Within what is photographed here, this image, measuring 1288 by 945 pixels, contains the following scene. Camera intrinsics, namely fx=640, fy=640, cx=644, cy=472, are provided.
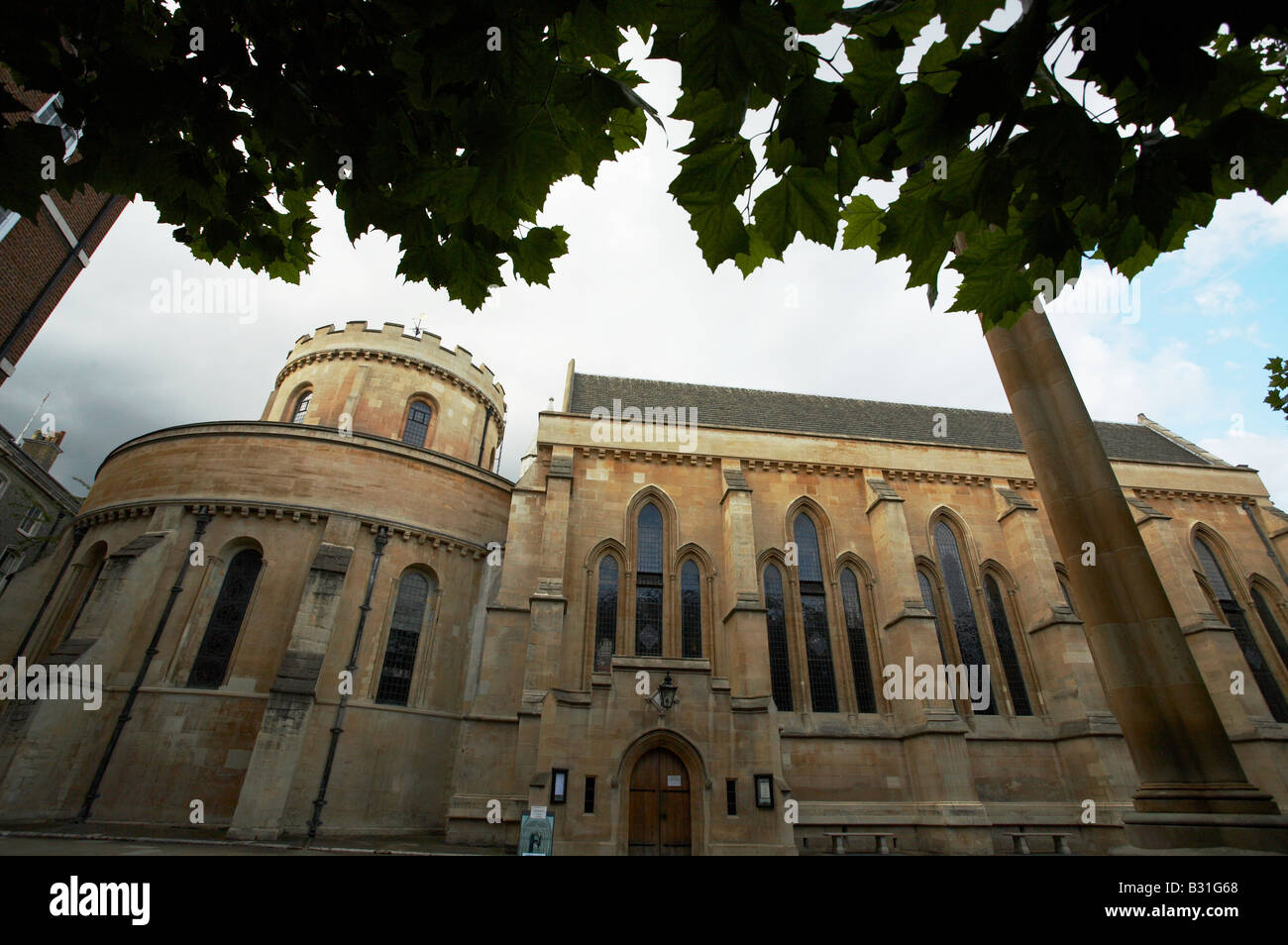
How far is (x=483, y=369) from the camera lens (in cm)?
2673

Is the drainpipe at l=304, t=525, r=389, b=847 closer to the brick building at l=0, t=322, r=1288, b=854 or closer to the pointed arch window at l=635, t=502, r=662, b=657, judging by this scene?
the brick building at l=0, t=322, r=1288, b=854

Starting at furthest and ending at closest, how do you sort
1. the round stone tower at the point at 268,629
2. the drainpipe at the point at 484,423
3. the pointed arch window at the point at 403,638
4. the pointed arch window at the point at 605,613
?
1. the drainpipe at the point at 484,423
2. the pointed arch window at the point at 605,613
3. the pointed arch window at the point at 403,638
4. the round stone tower at the point at 268,629

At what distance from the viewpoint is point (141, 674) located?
47.4 feet

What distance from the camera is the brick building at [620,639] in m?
13.4

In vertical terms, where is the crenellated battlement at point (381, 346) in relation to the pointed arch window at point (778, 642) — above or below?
above

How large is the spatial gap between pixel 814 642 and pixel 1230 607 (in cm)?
1423

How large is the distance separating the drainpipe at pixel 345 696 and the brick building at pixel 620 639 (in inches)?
2.6

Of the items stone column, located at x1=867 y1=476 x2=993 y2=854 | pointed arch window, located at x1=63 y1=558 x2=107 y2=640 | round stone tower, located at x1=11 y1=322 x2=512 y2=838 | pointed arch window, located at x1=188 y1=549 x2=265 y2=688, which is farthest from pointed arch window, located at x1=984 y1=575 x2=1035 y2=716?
pointed arch window, located at x1=63 y1=558 x2=107 y2=640

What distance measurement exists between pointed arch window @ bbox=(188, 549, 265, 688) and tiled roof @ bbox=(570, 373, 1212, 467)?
10.5 metres

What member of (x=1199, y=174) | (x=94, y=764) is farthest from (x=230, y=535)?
(x=1199, y=174)

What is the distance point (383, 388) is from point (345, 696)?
39.9ft

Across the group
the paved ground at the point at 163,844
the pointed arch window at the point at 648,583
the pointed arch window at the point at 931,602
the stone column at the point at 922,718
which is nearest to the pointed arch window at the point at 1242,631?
the pointed arch window at the point at 931,602

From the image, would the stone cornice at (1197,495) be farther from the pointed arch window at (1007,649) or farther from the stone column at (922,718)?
the stone column at (922,718)

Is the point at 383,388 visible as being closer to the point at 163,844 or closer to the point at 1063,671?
the point at 163,844
